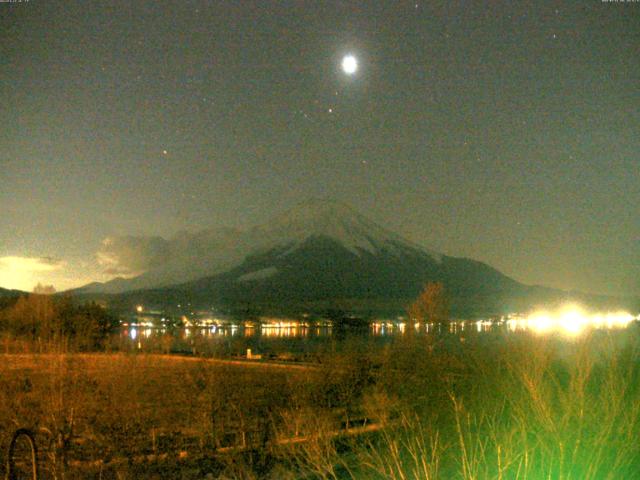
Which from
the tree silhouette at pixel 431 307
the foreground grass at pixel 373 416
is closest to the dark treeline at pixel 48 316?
the foreground grass at pixel 373 416

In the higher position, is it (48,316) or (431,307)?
(431,307)

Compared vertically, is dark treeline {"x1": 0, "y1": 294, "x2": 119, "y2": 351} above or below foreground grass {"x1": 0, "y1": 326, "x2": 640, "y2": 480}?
above

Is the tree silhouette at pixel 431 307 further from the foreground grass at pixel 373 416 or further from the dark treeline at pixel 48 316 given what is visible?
the foreground grass at pixel 373 416

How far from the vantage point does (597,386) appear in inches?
301

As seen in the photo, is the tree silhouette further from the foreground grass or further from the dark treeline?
the foreground grass

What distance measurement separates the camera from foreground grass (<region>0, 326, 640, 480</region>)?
532 cm

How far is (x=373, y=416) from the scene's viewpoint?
10.5m

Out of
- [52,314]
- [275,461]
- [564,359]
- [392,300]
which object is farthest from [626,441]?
[392,300]

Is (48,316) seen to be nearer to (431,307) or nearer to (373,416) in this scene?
(431,307)

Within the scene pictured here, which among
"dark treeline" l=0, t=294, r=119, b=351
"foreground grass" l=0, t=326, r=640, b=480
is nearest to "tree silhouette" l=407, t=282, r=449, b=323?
"dark treeline" l=0, t=294, r=119, b=351

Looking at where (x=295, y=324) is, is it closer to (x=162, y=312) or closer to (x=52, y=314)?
(x=162, y=312)

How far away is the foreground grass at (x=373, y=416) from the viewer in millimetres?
5320

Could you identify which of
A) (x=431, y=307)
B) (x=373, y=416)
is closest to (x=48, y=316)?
(x=431, y=307)

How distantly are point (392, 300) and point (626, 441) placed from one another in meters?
153
